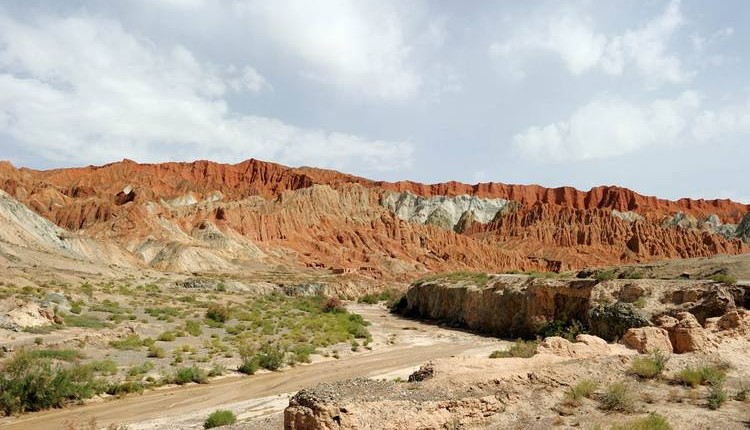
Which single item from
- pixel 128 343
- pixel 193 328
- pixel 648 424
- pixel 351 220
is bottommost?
pixel 128 343

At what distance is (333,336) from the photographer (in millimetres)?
33125

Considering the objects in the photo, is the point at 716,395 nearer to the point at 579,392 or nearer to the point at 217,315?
the point at 579,392

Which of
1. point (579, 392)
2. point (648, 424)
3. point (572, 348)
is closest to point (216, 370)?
point (572, 348)

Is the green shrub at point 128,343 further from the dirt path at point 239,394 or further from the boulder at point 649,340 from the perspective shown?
the boulder at point 649,340

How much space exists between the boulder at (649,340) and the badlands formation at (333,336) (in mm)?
47

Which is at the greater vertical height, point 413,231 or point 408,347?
point 413,231

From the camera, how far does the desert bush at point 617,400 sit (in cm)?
1022

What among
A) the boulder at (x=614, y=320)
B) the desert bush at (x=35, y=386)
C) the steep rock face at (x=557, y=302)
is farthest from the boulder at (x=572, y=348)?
the desert bush at (x=35, y=386)

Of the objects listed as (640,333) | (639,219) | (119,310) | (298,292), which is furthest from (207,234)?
(639,219)

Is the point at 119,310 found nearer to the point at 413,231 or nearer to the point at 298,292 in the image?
the point at 298,292

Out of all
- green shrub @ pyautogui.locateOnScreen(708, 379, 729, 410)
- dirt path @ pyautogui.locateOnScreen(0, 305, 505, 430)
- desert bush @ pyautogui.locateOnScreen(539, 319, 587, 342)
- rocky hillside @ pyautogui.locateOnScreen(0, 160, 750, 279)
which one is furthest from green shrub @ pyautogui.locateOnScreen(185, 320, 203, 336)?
rocky hillside @ pyautogui.locateOnScreen(0, 160, 750, 279)

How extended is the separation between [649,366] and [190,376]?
51.3ft

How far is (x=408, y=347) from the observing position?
32406mm

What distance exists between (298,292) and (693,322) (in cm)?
5484
